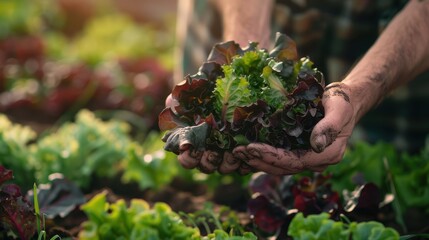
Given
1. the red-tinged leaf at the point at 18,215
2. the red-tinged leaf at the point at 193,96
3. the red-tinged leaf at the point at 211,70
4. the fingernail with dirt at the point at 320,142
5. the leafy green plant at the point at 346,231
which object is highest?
the red-tinged leaf at the point at 211,70

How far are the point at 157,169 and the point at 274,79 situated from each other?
Answer: 4.29 feet

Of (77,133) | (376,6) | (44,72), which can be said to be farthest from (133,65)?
(376,6)

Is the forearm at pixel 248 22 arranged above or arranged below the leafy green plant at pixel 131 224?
above

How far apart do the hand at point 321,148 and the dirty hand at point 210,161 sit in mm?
62

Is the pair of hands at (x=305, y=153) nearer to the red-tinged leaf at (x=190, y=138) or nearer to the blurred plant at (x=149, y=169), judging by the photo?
the red-tinged leaf at (x=190, y=138)

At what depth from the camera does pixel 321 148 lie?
2150mm

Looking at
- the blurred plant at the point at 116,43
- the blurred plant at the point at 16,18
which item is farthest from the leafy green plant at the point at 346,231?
the blurred plant at the point at 16,18

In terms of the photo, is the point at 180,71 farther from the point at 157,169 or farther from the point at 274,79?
the point at 274,79

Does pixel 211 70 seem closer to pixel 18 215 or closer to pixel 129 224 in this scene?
pixel 129 224

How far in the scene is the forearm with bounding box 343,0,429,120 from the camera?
246 centimetres

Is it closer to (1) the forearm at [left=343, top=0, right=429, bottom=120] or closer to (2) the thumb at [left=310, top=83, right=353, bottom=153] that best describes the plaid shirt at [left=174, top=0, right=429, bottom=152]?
(1) the forearm at [left=343, top=0, right=429, bottom=120]

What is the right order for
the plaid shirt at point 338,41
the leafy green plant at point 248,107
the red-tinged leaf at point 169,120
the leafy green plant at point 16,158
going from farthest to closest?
the plaid shirt at point 338,41 → the leafy green plant at point 16,158 → the red-tinged leaf at point 169,120 → the leafy green plant at point 248,107

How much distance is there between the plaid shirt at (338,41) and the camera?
12.2 feet

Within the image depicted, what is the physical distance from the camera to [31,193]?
2.83 m
